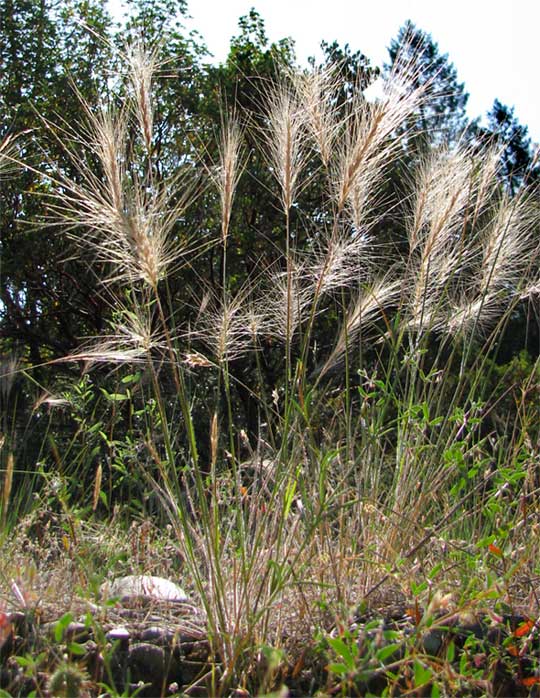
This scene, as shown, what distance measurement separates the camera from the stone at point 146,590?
215 cm

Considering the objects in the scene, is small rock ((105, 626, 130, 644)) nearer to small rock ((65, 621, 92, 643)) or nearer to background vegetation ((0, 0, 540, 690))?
small rock ((65, 621, 92, 643))

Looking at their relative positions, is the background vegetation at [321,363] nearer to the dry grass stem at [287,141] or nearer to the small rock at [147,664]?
the dry grass stem at [287,141]

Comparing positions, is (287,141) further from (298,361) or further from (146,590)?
(146,590)

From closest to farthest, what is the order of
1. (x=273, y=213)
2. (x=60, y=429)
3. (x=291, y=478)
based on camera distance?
1. (x=291, y=478)
2. (x=60, y=429)
3. (x=273, y=213)

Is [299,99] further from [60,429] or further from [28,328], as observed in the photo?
[28,328]

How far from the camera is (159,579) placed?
2.38 meters

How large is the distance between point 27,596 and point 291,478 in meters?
0.71

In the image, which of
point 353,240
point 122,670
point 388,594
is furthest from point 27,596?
point 353,240

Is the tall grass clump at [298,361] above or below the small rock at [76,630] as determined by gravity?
above

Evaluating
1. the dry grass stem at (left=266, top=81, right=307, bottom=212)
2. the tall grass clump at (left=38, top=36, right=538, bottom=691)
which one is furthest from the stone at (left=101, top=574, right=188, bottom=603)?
the dry grass stem at (left=266, top=81, right=307, bottom=212)

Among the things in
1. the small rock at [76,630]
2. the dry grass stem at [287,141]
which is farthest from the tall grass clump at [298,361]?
the small rock at [76,630]

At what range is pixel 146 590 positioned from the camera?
2289 millimetres

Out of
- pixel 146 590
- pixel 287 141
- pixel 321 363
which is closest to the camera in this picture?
pixel 287 141

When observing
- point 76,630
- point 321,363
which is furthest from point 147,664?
point 321,363
